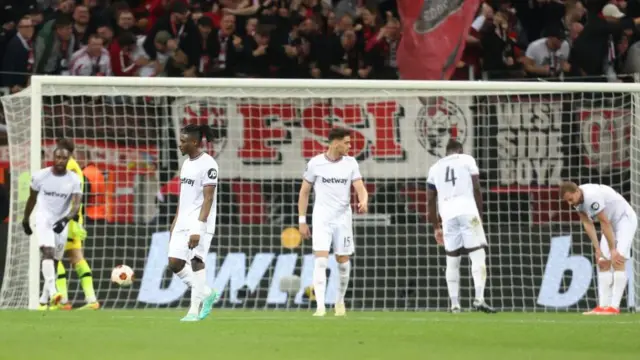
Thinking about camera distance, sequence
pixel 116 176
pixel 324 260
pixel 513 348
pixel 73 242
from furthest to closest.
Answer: pixel 116 176, pixel 73 242, pixel 324 260, pixel 513 348

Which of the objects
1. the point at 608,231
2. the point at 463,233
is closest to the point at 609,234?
the point at 608,231

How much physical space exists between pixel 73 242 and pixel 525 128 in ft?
20.3

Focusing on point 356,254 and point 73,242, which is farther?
point 356,254

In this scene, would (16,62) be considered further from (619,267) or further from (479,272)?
(619,267)

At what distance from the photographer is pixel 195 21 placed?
21500 millimetres

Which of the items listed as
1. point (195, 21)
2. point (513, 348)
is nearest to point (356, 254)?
point (195, 21)

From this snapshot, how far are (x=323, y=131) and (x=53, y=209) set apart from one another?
156 inches

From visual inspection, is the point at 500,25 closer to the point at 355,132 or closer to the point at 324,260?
the point at 355,132

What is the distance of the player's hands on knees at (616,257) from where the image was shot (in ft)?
56.2

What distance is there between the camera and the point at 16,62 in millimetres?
20969

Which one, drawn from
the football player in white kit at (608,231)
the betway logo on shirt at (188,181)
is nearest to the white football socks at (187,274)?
the betway logo on shirt at (188,181)

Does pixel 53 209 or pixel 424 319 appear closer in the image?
pixel 424 319

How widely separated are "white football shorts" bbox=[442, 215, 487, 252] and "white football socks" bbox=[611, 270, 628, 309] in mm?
1630

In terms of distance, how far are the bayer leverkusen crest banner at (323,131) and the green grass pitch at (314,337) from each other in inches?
155
